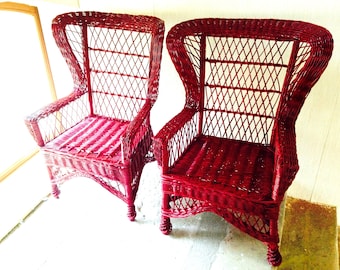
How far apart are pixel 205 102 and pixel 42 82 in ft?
3.99

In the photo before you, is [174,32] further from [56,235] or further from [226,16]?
[56,235]

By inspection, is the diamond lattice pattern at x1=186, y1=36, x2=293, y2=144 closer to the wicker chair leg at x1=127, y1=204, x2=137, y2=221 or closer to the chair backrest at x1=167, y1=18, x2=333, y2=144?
the chair backrest at x1=167, y1=18, x2=333, y2=144

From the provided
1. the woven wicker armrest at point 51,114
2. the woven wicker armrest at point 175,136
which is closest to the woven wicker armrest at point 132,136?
the woven wicker armrest at point 175,136

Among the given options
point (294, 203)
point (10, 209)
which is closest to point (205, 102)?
point (294, 203)

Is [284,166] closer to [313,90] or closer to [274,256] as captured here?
[274,256]

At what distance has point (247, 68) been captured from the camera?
1.98 meters

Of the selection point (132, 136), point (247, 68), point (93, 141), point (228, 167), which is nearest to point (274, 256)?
point (228, 167)

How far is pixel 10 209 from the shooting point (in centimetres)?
205

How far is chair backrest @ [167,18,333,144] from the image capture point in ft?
5.39

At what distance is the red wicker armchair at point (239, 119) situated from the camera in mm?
1560

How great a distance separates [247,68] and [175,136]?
0.61 m

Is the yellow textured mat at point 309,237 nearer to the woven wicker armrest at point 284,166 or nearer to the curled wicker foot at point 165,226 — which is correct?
the woven wicker armrest at point 284,166

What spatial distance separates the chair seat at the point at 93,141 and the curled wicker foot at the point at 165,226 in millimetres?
404

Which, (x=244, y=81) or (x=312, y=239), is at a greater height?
(x=244, y=81)
